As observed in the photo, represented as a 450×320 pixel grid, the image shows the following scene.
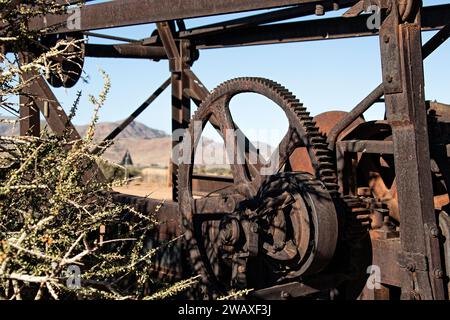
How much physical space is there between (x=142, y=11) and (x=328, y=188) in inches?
72.6

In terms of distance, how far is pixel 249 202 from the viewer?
4.28 metres

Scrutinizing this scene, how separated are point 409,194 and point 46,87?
10.6 feet

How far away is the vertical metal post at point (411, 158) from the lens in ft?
11.0

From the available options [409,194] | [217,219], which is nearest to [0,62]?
[217,219]

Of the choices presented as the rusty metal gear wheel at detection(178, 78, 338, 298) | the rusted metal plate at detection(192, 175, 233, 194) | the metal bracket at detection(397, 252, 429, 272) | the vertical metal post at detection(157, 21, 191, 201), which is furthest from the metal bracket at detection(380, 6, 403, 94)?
the rusted metal plate at detection(192, 175, 233, 194)

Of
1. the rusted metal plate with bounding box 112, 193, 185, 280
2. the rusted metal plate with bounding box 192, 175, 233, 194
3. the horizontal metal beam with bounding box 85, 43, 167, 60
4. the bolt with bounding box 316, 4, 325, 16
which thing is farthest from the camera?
the rusted metal plate with bounding box 192, 175, 233, 194

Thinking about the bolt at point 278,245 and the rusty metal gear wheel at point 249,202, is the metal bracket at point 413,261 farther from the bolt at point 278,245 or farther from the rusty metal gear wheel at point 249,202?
the bolt at point 278,245

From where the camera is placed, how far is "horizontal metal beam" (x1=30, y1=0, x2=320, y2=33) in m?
3.79

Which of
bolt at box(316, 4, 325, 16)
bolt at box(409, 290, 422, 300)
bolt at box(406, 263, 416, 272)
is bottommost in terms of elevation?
bolt at box(409, 290, 422, 300)

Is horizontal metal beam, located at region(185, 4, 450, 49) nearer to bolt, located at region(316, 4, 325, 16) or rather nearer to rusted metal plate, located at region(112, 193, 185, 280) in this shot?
bolt, located at region(316, 4, 325, 16)

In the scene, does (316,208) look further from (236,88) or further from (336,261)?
(236,88)

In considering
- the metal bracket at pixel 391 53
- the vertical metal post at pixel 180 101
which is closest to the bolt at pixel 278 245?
the metal bracket at pixel 391 53

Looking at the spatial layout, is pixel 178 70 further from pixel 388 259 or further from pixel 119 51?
pixel 388 259

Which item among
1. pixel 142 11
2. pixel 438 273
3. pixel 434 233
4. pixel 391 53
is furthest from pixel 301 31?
pixel 438 273
